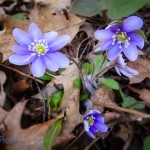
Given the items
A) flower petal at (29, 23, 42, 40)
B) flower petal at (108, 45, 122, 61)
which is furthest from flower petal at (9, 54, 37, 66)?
flower petal at (108, 45, 122, 61)

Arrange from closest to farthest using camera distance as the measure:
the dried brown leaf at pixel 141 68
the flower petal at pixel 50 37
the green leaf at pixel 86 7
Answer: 1. the flower petal at pixel 50 37
2. the dried brown leaf at pixel 141 68
3. the green leaf at pixel 86 7

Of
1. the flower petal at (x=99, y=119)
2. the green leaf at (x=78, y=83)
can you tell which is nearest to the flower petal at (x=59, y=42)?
the green leaf at (x=78, y=83)

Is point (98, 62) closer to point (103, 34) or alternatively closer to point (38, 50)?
point (103, 34)

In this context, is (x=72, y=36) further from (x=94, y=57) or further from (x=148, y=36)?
(x=148, y=36)

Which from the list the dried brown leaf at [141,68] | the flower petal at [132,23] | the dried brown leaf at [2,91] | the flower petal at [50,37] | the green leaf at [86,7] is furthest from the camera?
the green leaf at [86,7]

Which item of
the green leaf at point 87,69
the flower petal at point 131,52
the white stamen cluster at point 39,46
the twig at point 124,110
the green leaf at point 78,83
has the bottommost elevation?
the twig at point 124,110

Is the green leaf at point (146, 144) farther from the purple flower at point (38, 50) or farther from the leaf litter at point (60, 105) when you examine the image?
the purple flower at point (38, 50)

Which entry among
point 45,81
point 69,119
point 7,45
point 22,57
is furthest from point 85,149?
point 7,45

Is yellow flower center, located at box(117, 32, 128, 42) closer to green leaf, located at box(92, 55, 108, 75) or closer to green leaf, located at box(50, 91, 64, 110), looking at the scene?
green leaf, located at box(92, 55, 108, 75)

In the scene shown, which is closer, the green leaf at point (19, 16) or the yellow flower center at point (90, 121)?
the yellow flower center at point (90, 121)
